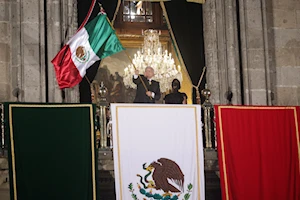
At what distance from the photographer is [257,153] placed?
8.84m

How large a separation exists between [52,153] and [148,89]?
3.94 m

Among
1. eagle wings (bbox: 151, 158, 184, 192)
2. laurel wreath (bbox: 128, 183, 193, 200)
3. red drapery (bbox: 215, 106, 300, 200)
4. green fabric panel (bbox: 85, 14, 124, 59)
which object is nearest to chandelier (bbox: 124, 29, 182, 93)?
green fabric panel (bbox: 85, 14, 124, 59)

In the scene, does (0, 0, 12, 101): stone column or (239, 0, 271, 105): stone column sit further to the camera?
(239, 0, 271, 105): stone column

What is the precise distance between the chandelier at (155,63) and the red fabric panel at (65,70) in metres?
4.45

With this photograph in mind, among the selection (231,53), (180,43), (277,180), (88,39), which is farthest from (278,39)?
(88,39)

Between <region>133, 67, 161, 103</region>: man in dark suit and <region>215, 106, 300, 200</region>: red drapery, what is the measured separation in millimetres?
2374

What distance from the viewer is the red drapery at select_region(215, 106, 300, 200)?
867 centimetres

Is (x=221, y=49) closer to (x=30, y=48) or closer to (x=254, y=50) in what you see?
(x=254, y=50)

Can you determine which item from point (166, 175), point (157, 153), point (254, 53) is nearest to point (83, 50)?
point (157, 153)

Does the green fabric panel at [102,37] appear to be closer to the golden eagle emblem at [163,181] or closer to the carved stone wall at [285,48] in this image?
the golden eagle emblem at [163,181]

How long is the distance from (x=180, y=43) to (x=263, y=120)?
210cm

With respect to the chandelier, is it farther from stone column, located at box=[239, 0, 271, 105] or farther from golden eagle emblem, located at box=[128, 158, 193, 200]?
golden eagle emblem, located at box=[128, 158, 193, 200]

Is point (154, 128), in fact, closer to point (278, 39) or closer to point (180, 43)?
point (180, 43)

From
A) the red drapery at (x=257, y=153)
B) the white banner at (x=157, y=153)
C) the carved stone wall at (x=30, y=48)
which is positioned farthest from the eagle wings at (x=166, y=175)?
the carved stone wall at (x=30, y=48)
